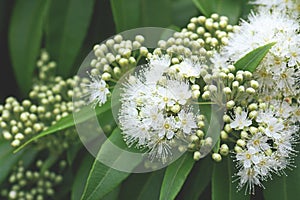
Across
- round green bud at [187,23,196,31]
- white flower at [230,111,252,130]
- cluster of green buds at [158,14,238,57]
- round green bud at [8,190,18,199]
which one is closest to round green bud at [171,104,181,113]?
white flower at [230,111,252,130]

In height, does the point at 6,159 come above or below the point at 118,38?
below

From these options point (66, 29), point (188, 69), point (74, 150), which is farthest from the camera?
point (66, 29)

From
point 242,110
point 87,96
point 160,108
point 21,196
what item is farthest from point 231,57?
point 21,196

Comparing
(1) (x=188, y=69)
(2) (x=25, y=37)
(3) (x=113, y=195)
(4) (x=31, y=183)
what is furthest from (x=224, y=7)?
(4) (x=31, y=183)

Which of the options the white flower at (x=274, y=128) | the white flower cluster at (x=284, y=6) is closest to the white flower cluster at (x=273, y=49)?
the white flower cluster at (x=284, y=6)

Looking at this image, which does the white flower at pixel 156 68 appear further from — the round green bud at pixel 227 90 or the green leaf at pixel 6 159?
the green leaf at pixel 6 159

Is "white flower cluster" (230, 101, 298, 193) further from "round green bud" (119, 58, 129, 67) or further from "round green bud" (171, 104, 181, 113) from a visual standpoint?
"round green bud" (119, 58, 129, 67)

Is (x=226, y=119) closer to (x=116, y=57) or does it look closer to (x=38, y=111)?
(x=116, y=57)
